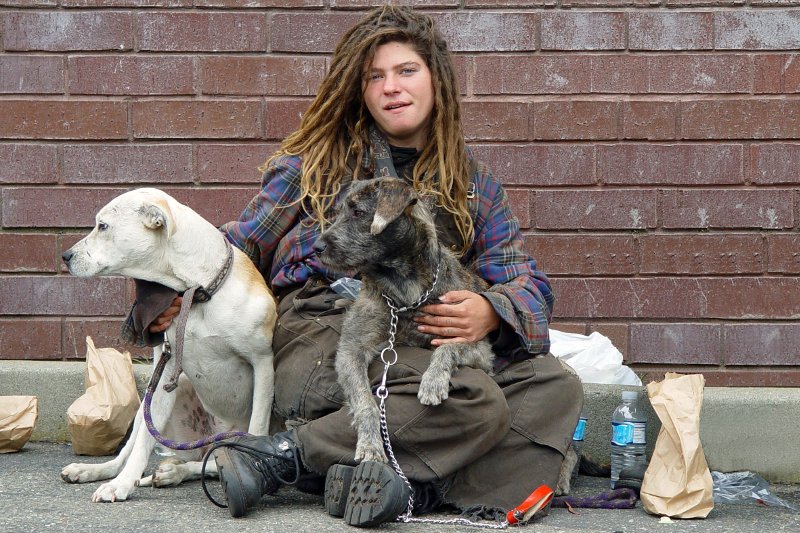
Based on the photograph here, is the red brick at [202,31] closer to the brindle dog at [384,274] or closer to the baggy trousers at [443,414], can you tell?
→ the baggy trousers at [443,414]

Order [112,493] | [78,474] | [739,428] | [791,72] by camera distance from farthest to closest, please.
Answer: [791,72]
[739,428]
[78,474]
[112,493]

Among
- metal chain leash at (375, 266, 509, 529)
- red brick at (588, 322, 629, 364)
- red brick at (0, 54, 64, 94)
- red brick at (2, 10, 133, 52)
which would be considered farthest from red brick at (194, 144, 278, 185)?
red brick at (588, 322, 629, 364)

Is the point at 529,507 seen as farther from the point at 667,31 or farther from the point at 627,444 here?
the point at 667,31

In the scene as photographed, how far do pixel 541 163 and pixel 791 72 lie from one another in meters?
1.53

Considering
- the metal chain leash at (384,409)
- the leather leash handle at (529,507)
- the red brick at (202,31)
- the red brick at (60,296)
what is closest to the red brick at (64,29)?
the red brick at (202,31)

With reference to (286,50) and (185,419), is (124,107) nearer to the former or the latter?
(286,50)

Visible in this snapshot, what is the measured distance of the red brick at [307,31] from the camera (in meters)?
5.97

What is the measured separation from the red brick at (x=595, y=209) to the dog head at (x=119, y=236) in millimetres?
2531

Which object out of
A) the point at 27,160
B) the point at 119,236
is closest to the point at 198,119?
the point at 27,160

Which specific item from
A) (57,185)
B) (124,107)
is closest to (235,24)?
(124,107)

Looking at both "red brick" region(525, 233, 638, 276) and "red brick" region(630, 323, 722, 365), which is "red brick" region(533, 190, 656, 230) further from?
"red brick" region(630, 323, 722, 365)

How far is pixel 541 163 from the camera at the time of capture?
598 cm

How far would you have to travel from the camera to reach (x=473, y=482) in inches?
164

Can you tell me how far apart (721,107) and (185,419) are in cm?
351
